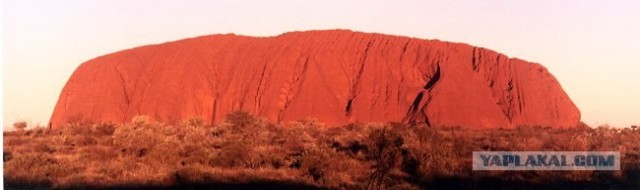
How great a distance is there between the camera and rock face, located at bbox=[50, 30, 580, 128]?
39.3 metres

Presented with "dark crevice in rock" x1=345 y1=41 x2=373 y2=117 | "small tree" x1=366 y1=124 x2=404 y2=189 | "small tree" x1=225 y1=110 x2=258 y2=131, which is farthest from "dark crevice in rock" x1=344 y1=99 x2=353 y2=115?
"small tree" x1=366 y1=124 x2=404 y2=189

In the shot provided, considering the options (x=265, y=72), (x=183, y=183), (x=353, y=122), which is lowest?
(x=183, y=183)

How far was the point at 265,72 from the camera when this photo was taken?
1671 inches

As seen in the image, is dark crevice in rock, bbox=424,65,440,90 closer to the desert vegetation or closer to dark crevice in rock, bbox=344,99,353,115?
dark crevice in rock, bbox=344,99,353,115

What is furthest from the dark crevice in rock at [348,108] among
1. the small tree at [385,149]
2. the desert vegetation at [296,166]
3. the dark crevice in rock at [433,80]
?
the small tree at [385,149]

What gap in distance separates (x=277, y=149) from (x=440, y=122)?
18609mm

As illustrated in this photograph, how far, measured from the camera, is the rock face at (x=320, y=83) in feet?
129

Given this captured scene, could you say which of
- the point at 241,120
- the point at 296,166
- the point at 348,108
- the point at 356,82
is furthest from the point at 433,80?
the point at 296,166

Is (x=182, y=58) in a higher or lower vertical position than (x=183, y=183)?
higher

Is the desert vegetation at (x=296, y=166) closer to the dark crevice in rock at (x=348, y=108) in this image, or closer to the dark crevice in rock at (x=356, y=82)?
the dark crevice in rock at (x=348, y=108)

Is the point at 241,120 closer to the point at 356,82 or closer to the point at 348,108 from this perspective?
the point at 348,108

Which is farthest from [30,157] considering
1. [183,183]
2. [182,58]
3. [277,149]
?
[182,58]

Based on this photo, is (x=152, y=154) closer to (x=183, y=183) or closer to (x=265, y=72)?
(x=183, y=183)

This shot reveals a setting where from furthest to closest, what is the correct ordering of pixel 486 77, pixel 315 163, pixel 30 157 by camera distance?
pixel 486 77 → pixel 30 157 → pixel 315 163
